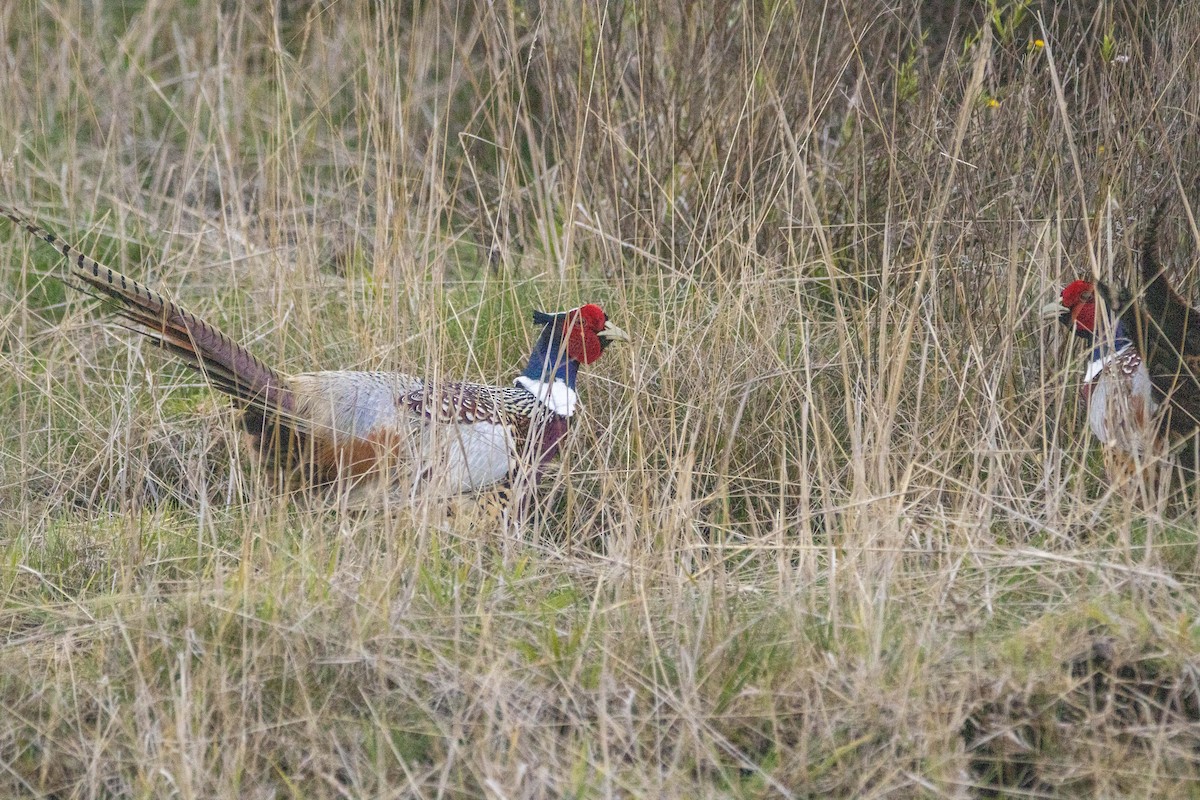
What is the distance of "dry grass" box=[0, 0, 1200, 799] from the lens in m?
2.31

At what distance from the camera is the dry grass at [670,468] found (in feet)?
7.59

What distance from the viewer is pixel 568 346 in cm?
366

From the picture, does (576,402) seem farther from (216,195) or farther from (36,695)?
(216,195)

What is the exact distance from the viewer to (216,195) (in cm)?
560

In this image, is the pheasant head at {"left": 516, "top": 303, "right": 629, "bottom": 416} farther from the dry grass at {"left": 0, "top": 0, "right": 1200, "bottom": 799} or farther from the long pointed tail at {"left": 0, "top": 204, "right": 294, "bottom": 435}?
the long pointed tail at {"left": 0, "top": 204, "right": 294, "bottom": 435}

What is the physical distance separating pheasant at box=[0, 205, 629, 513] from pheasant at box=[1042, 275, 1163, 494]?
1.12 meters

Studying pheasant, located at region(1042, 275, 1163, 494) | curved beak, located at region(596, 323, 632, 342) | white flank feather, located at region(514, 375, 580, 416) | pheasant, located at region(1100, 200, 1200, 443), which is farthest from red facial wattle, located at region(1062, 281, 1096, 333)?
white flank feather, located at region(514, 375, 580, 416)

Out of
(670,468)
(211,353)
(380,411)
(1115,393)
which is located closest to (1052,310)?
(1115,393)

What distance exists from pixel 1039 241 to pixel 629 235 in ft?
4.48

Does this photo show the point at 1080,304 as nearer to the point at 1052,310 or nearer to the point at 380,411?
the point at 1052,310

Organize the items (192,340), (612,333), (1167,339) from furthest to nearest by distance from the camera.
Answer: (612,333), (192,340), (1167,339)

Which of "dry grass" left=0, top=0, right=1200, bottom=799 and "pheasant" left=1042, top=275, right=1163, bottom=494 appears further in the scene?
"pheasant" left=1042, top=275, right=1163, bottom=494

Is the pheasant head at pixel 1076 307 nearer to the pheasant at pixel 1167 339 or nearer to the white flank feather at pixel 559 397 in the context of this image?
the pheasant at pixel 1167 339

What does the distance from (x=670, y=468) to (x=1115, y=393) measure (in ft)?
3.33
